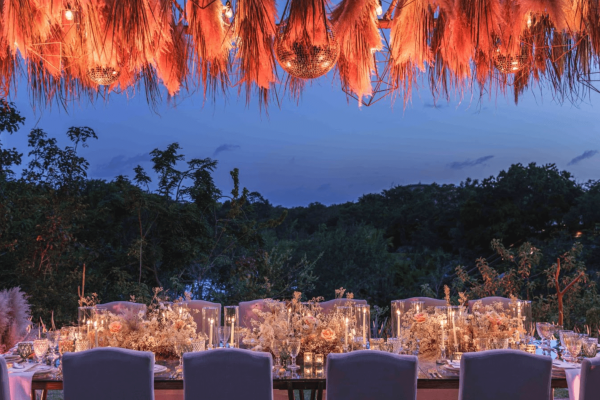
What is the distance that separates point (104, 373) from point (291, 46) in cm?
195

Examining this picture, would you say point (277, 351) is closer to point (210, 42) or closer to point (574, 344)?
point (574, 344)

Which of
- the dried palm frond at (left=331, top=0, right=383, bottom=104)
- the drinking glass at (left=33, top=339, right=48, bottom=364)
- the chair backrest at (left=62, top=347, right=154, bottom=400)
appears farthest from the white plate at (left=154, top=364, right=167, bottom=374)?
the dried palm frond at (left=331, top=0, right=383, bottom=104)

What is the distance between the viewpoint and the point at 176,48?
3.68 meters

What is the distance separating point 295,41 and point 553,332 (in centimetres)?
241

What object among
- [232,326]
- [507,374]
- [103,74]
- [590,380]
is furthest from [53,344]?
[590,380]

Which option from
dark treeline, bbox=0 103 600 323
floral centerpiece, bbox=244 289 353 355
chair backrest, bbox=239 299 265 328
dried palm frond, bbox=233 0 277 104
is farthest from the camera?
dark treeline, bbox=0 103 600 323

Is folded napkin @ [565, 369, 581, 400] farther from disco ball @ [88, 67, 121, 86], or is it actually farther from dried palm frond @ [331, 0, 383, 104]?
disco ball @ [88, 67, 121, 86]

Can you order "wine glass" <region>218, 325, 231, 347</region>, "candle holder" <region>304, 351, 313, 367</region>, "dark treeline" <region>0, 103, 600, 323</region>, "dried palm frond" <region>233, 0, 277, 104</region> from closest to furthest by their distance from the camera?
"dried palm frond" <region>233, 0, 277, 104</region> < "candle holder" <region>304, 351, 313, 367</region> < "wine glass" <region>218, 325, 231, 347</region> < "dark treeline" <region>0, 103, 600, 323</region>

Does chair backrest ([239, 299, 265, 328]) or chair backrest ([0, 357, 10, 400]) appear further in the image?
chair backrest ([239, 299, 265, 328])

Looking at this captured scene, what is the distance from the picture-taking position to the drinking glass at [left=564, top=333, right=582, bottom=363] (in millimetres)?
3289

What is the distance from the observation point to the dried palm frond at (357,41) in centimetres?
315

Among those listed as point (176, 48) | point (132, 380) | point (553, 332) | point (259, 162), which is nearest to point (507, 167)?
point (259, 162)

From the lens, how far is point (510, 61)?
3658 millimetres

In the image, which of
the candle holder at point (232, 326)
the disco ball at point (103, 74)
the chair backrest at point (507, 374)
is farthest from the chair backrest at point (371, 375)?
the disco ball at point (103, 74)
